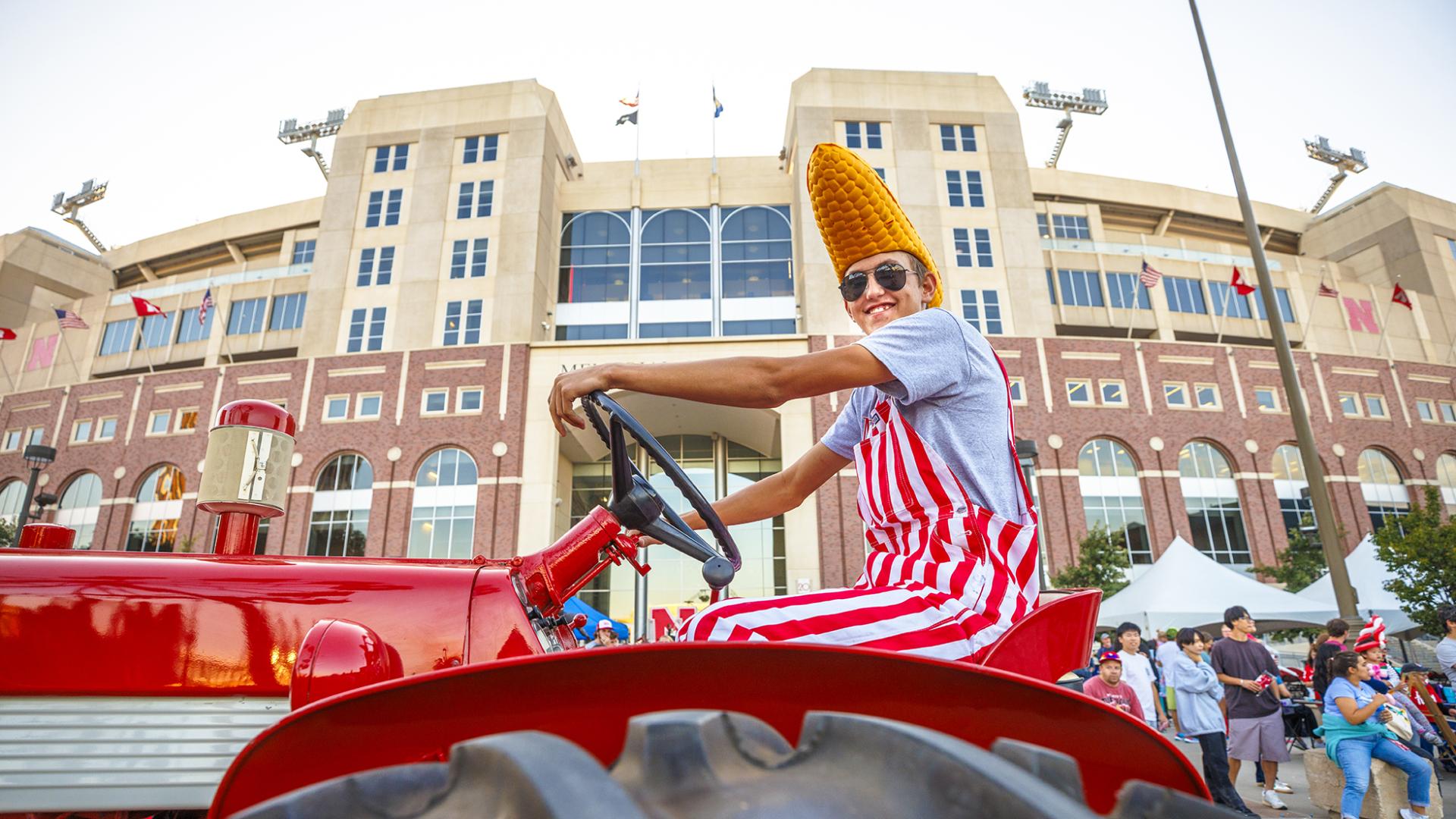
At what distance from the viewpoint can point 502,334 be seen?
30.2 m

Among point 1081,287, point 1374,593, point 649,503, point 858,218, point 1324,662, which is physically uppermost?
point 1081,287

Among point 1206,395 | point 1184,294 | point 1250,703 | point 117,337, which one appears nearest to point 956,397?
point 1250,703

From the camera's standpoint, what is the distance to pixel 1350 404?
104 ft

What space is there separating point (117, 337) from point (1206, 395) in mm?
51576

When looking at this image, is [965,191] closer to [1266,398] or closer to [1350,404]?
[1266,398]

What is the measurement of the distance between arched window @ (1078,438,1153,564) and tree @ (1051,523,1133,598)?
3822 mm

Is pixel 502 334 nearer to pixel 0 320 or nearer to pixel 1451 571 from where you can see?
pixel 1451 571

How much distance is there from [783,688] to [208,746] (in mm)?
1629

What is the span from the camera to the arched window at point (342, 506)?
92.3 feet

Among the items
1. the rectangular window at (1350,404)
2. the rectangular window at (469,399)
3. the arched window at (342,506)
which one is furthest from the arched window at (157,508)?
the rectangular window at (1350,404)

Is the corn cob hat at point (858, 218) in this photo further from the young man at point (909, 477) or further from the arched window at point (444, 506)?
the arched window at point (444, 506)

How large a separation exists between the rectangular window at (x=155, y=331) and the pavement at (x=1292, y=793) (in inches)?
1767

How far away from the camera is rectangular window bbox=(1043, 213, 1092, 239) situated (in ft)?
128

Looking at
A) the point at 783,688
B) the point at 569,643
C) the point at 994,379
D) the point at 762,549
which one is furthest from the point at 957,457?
the point at 762,549
